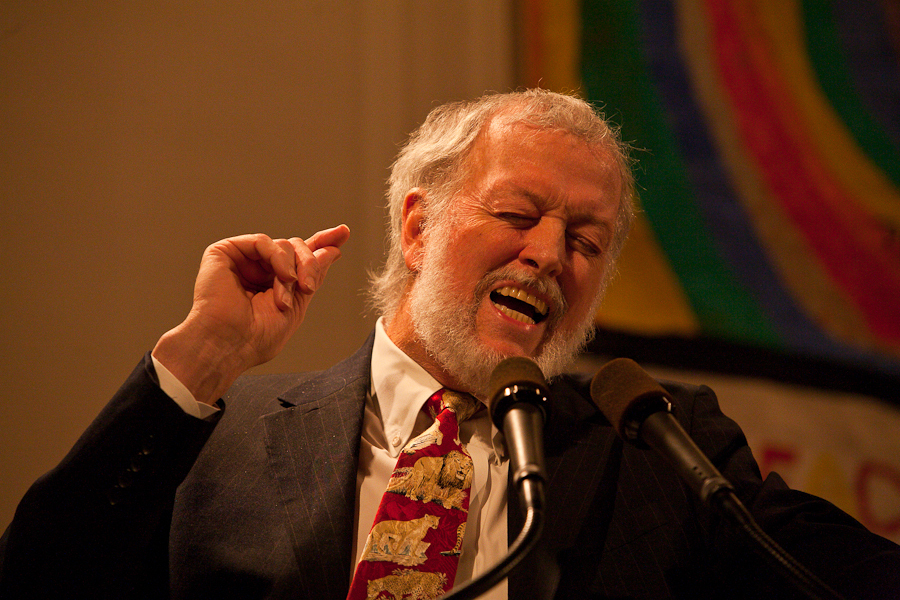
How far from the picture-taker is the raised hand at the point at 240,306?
1283 mm

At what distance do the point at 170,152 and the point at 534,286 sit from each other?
129 centimetres

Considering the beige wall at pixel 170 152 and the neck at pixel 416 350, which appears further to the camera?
the beige wall at pixel 170 152

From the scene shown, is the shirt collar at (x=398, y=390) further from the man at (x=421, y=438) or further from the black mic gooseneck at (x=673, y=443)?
the black mic gooseneck at (x=673, y=443)

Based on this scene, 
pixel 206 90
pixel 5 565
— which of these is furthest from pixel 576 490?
pixel 206 90

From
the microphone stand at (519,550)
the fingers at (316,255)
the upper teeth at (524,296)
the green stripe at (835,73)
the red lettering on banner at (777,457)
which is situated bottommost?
the red lettering on banner at (777,457)

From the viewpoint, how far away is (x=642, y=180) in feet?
8.46

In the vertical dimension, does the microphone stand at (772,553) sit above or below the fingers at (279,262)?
below

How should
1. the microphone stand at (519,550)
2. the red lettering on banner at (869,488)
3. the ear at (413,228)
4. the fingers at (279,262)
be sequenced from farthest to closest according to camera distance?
the red lettering on banner at (869,488), the ear at (413,228), the fingers at (279,262), the microphone stand at (519,550)

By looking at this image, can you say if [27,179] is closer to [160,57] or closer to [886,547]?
[160,57]

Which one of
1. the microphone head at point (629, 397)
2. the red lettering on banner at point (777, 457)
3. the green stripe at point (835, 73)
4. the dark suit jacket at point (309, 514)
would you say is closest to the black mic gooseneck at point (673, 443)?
the microphone head at point (629, 397)

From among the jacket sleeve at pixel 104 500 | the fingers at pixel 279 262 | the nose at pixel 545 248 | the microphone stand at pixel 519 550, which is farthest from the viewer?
the nose at pixel 545 248

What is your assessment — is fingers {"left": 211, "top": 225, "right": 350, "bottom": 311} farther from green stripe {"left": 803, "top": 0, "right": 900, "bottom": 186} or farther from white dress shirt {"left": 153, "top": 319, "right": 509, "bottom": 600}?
green stripe {"left": 803, "top": 0, "right": 900, "bottom": 186}

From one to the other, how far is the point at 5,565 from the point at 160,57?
1.59 meters

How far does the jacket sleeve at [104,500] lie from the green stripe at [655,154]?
1877 mm
